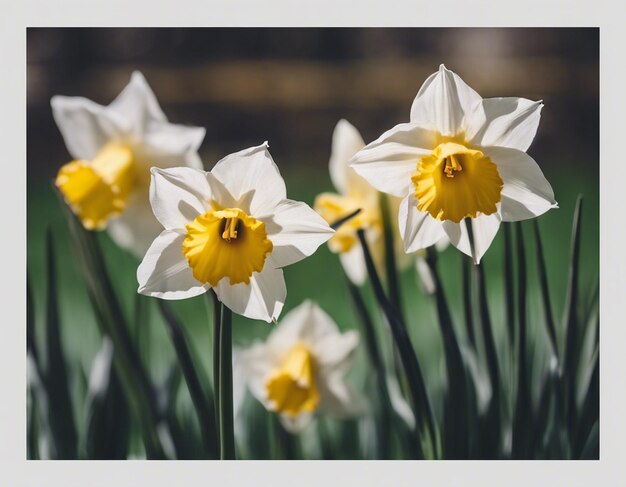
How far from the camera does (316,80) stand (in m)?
1.67

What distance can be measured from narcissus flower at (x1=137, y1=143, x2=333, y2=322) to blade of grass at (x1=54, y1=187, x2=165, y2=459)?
18 centimetres

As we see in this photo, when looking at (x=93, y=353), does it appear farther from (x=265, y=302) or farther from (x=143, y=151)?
(x=265, y=302)

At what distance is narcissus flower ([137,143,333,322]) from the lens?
2.86 ft

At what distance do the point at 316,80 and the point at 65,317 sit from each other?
0.74 meters

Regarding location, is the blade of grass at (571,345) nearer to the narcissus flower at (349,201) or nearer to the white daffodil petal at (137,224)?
the narcissus flower at (349,201)

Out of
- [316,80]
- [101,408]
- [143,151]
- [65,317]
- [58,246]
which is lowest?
[101,408]

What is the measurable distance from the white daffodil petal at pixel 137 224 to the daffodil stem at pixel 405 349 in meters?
0.38

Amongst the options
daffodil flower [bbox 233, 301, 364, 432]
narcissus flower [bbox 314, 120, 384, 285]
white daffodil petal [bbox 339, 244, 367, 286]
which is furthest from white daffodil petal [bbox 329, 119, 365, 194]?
daffodil flower [bbox 233, 301, 364, 432]

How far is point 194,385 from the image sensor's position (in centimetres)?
102

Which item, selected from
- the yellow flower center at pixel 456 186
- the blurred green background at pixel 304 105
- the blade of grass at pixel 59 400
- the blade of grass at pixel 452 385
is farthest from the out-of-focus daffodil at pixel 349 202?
the blade of grass at pixel 59 400

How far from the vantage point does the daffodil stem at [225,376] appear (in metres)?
0.90

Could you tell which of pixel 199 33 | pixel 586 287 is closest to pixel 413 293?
pixel 586 287

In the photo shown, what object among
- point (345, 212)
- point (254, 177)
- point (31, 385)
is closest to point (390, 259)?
point (345, 212)

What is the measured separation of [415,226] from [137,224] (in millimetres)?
498
